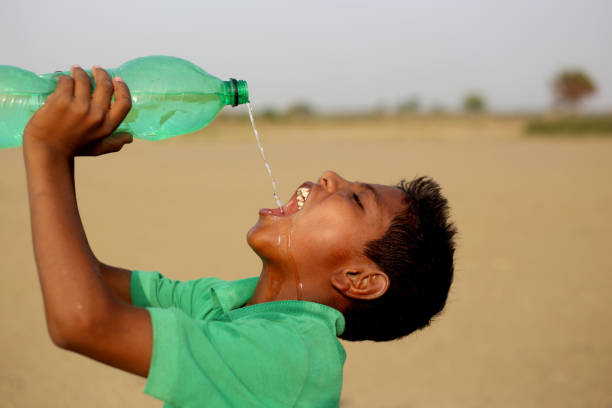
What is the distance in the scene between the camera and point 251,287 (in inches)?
89.7

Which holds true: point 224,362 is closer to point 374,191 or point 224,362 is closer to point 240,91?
point 374,191

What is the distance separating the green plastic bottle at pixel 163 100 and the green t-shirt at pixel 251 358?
87 cm

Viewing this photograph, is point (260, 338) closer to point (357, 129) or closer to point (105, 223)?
point (105, 223)

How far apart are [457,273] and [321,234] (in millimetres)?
4828

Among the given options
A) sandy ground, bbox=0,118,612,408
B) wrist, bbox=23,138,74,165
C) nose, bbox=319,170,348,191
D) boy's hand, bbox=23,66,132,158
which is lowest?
sandy ground, bbox=0,118,612,408

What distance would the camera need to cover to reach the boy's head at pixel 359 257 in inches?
84.1

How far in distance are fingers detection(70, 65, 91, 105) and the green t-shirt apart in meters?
0.54

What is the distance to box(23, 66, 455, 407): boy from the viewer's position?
1.42 meters

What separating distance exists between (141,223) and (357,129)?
1209 inches

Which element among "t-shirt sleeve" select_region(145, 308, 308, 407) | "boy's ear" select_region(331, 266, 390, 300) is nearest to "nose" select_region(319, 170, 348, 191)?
"boy's ear" select_region(331, 266, 390, 300)

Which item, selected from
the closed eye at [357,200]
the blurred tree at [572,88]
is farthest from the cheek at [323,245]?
the blurred tree at [572,88]

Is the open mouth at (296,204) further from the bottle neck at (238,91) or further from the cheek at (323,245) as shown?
the bottle neck at (238,91)

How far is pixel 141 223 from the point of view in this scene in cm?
908

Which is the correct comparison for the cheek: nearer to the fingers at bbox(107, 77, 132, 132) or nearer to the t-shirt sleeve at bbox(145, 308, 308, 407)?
the t-shirt sleeve at bbox(145, 308, 308, 407)
